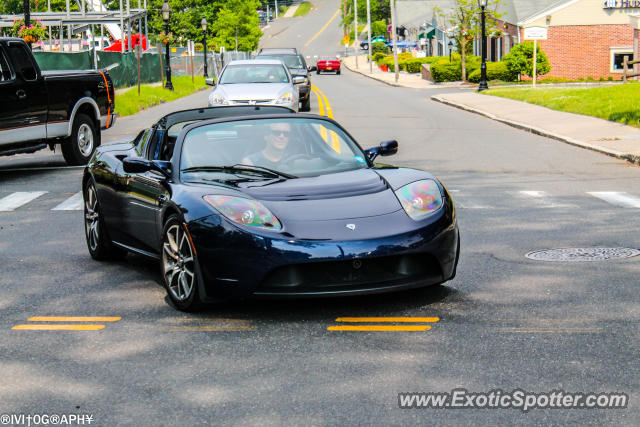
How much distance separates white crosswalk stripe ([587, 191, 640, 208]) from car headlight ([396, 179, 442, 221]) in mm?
5872

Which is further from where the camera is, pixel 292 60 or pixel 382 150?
pixel 292 60

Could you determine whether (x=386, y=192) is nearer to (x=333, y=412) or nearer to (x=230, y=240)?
(x=230, y=240)

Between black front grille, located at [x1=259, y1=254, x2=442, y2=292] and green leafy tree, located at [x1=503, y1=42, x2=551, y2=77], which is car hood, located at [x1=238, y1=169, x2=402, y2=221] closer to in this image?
black front grille, located at [x1=259, y1=254, x2=442, y2=292]

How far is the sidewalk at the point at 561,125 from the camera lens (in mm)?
19703

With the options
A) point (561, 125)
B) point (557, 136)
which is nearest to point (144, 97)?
point (561, 125)

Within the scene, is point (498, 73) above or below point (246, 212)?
above

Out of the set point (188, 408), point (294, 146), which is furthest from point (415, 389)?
point (294, 146)

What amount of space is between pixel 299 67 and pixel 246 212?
2968 cm

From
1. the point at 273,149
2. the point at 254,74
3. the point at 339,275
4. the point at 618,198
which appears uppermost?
the point at 254,74

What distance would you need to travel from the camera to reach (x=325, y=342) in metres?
5.96

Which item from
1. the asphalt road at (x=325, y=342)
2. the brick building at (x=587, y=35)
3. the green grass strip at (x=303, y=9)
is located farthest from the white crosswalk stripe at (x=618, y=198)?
the green grass strip at (x=303, y=9)

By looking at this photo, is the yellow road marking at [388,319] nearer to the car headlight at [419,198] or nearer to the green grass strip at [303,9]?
the car headlight at [419,198]

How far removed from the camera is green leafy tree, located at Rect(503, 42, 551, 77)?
51.2 meters

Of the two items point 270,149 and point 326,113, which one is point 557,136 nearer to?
point 326,113
